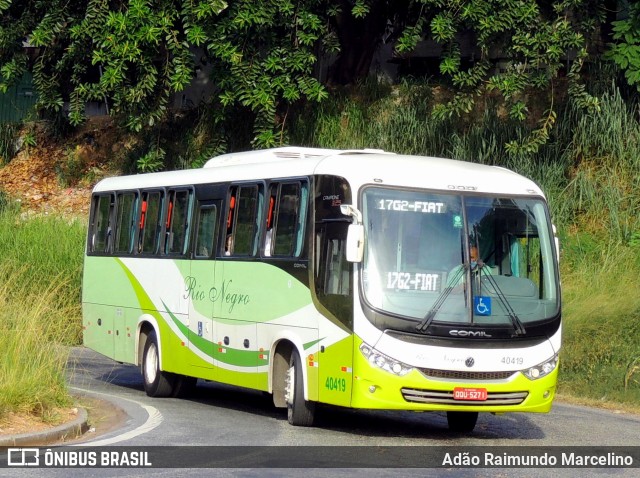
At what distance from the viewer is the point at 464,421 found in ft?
45.8

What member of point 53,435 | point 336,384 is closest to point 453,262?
point 336,384

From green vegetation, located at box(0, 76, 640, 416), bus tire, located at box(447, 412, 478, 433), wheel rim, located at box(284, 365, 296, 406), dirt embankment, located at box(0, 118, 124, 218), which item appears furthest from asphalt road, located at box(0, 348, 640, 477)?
dirt embankment, located at box(0, 118, 124, 218)

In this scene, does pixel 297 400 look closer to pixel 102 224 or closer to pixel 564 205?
pixel 102 224

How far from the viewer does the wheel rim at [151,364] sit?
1733 centimetres

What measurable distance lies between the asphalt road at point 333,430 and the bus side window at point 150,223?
2008 millimetres

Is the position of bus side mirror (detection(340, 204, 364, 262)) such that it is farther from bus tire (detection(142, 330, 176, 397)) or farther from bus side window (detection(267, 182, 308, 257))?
bus tire (detection(142, 330, 176, 397))

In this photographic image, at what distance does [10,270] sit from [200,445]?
47.7 feet

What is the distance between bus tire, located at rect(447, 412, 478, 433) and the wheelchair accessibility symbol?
173 cm

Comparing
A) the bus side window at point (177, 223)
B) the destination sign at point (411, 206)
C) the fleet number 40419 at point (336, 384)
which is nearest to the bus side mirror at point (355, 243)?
the destination sign at point (411, 206)

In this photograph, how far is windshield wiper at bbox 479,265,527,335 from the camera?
12.7 m

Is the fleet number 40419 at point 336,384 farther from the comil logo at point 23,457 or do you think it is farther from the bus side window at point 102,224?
the bus side window at point 102,224

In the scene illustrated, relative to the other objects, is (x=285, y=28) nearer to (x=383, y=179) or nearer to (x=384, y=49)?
(x=384, y=49)

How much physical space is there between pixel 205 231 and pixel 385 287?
14.0ft

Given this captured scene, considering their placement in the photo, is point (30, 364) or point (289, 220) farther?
point (289, 220)
